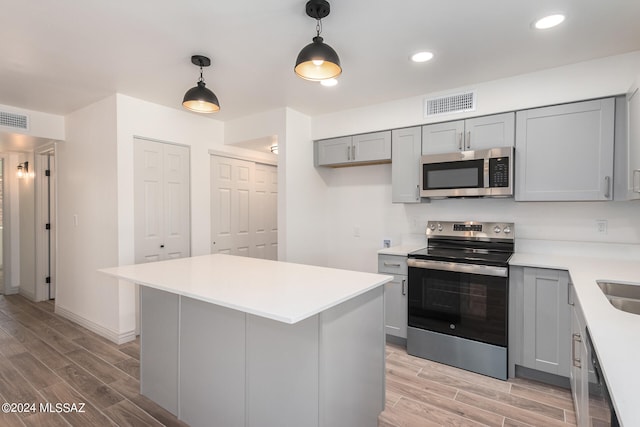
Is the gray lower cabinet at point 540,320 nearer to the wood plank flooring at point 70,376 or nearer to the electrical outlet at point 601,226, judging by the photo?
the electrical outlet at point 601,226

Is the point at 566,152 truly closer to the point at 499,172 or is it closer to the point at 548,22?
the point at 499,172

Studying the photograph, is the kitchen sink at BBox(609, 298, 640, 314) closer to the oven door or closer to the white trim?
the oven door

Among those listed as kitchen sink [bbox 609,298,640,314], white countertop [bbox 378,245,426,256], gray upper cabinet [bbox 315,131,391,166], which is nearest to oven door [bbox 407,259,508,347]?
white countertop [bbox 378,245,426,256]

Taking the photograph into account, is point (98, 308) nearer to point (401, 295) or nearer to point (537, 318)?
point (401, 295)

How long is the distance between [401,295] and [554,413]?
1.32m

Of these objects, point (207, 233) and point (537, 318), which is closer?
point (537, 318)

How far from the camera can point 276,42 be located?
88.1 inches

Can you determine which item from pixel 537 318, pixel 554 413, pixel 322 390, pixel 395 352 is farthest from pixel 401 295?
pixel 322 390

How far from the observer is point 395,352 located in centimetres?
307

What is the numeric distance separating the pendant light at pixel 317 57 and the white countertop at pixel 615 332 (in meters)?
1.59

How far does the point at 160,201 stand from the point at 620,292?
12.6 ft

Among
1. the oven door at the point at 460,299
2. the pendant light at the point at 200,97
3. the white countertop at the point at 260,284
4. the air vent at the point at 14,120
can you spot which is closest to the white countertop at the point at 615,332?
the oven door at the point at 460,299

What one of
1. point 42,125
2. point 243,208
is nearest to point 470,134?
point 243,208

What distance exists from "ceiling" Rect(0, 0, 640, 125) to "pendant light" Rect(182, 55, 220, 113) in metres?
0.07
